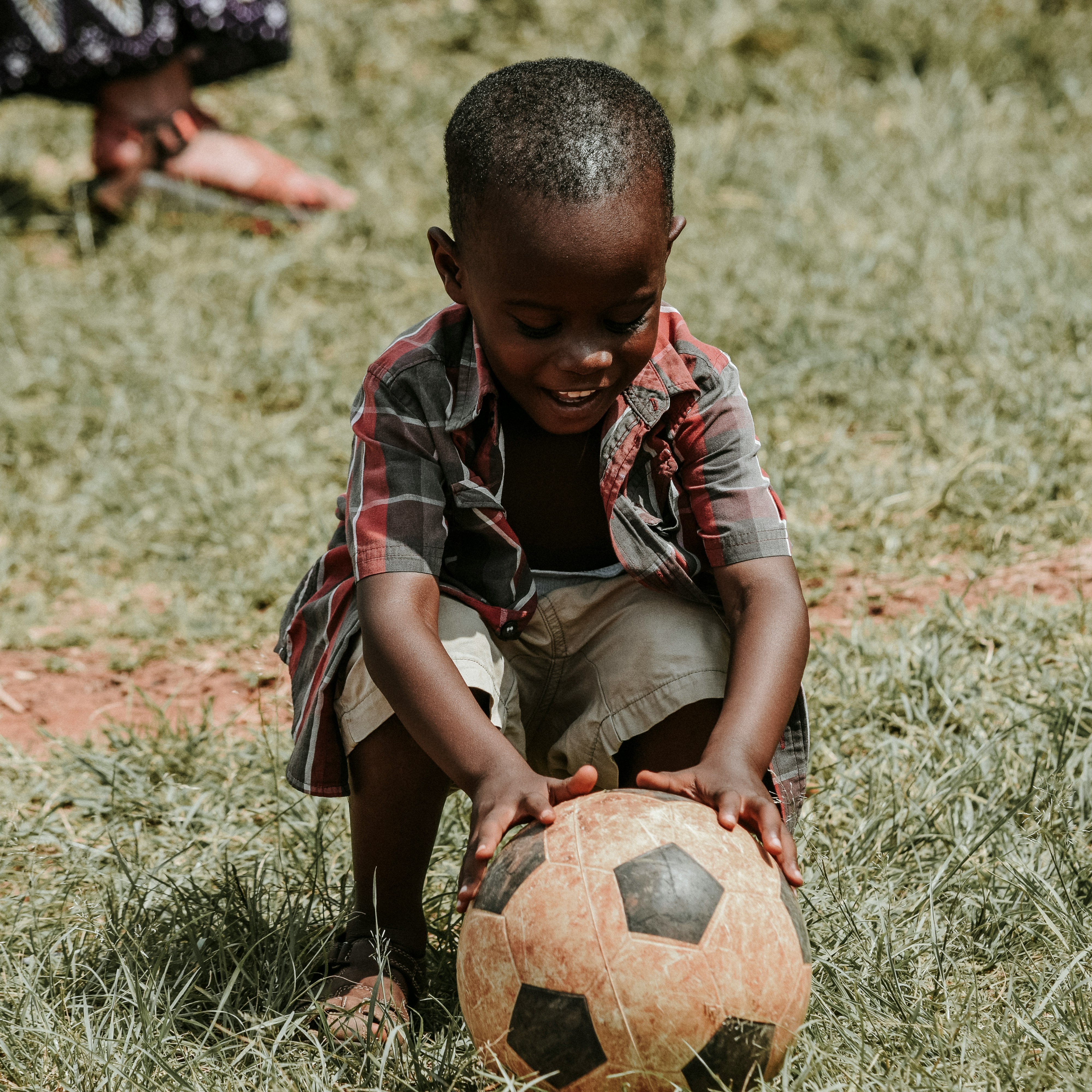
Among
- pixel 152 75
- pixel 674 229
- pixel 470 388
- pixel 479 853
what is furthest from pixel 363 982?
pixel 152 75

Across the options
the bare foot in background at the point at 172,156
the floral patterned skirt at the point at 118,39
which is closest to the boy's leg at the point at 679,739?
the bare foot in background at the point at 172,156

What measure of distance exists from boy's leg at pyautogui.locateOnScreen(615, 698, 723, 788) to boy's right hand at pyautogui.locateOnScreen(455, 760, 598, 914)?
1.04ft

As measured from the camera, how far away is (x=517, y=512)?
2.60 metres

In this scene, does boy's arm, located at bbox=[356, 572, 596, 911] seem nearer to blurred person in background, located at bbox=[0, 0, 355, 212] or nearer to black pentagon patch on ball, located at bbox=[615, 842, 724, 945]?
→ black pentagon patch on ball, located at bbox=[615, 842, 724, 945]

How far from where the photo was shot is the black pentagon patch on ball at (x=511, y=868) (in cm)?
200

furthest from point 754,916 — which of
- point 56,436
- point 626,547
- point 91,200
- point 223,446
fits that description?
point 91,200

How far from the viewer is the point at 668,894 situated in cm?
193

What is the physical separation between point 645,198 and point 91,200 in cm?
467

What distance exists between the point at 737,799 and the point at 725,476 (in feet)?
2.17

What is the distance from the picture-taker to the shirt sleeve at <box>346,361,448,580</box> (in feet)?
7.82

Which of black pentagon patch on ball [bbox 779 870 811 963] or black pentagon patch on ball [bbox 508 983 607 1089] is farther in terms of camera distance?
black pentagon patch on ball [bbox 779 870 811 963]

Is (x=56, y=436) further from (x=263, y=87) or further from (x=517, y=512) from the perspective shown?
(x=263, y=87)

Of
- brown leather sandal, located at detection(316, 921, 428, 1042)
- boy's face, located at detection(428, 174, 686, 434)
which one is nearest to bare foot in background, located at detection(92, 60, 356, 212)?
boy's face, located at detection(428, 174, 686, 434)

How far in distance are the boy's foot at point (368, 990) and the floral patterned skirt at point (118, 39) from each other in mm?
4893
